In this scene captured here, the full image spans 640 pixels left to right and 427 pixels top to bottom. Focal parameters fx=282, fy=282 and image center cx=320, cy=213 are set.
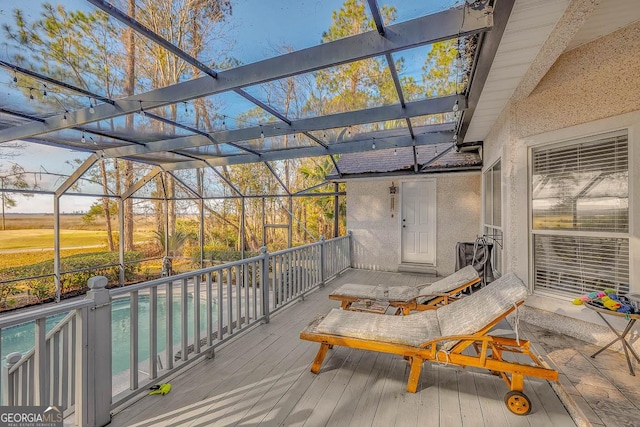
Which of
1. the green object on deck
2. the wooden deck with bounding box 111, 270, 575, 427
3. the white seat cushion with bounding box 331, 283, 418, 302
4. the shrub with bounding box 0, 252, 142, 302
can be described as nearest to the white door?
the white seat cushion with bounding box 331, 283, 418, 302

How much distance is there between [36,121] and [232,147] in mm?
3177

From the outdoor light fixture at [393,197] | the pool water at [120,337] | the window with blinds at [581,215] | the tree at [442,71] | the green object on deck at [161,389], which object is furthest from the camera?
the outdoor light fixture at [393,197]

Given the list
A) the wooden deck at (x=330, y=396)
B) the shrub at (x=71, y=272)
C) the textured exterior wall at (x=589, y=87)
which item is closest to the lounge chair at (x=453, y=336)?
the wooden deck at (x=330, y=396)

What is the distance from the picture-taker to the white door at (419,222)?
7.07m

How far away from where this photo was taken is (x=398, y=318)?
2.93m

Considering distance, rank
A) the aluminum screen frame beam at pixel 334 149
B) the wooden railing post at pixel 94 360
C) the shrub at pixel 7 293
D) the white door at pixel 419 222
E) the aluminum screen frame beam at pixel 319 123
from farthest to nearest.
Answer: the white door at pixel 419 222
the shrub at pixel 7 293
the aluminum screen frame beam at pixel 334 149
the aluminum screen frame beam at pixel 319 123
the wooden railing post at pixel 94 360

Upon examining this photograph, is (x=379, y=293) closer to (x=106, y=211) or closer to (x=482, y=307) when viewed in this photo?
(x=482, y=307)

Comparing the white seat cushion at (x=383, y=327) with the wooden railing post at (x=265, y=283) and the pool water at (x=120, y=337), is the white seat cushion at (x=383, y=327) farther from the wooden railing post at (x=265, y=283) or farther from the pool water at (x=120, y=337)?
the pool water at (x=120, y=337)

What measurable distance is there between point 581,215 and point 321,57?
124 inches

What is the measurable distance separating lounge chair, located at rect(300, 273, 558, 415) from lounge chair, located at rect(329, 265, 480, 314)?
67cm

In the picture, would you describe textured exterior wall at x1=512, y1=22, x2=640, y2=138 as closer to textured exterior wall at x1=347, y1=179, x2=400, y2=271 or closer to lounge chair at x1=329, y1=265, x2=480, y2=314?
lounge chair at x1=329, y1=265, x2=480, y2=314

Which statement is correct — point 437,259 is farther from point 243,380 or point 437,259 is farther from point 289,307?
point 243,380

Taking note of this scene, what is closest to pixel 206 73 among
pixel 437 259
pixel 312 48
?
pixel 312 48

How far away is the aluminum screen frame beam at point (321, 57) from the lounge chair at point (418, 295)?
277 centimetres
